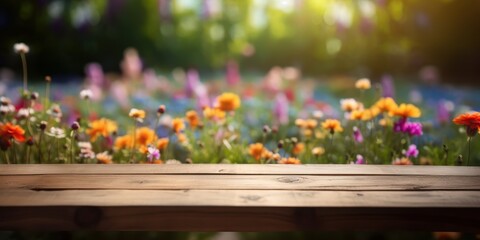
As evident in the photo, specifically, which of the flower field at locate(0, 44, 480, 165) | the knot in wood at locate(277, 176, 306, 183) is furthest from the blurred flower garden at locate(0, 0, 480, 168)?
the knot in wood at locate(277, 176, 306, 183)

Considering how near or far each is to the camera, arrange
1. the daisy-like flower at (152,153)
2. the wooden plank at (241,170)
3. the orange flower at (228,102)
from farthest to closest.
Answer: the orange flower at (228,102) → the daisy-like flower at (152,153) → the wooden plank at (241,170)

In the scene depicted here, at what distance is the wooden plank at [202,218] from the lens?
1.64 m

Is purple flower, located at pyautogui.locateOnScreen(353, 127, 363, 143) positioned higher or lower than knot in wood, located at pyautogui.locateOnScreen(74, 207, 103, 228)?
higher

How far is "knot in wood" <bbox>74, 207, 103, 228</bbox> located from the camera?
5.38 feet

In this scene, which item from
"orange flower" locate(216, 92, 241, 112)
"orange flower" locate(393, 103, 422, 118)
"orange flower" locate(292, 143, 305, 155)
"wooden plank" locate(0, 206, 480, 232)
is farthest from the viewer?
"orange flower" locate(292, 143, 305, 155)

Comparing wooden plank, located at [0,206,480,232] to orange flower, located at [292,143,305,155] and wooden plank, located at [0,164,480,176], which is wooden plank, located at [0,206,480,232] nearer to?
wooden plank, located at [0,164,480,176]

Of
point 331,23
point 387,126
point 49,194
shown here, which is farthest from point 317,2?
point 49,194

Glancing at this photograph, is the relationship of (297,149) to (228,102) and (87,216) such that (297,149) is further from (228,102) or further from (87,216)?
(87,216)

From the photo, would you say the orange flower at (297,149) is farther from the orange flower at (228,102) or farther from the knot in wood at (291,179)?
the knot in wood at (291,179)

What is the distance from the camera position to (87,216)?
5.39ft

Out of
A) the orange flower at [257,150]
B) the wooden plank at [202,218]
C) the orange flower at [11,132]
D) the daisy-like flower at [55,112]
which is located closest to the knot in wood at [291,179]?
the wooden plank at [202,218]

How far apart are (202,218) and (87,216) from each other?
0.96ft

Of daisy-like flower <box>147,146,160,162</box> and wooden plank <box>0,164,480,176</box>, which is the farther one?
daisy-like flower <box>147,146,160,162</box>

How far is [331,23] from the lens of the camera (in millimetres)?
7461
